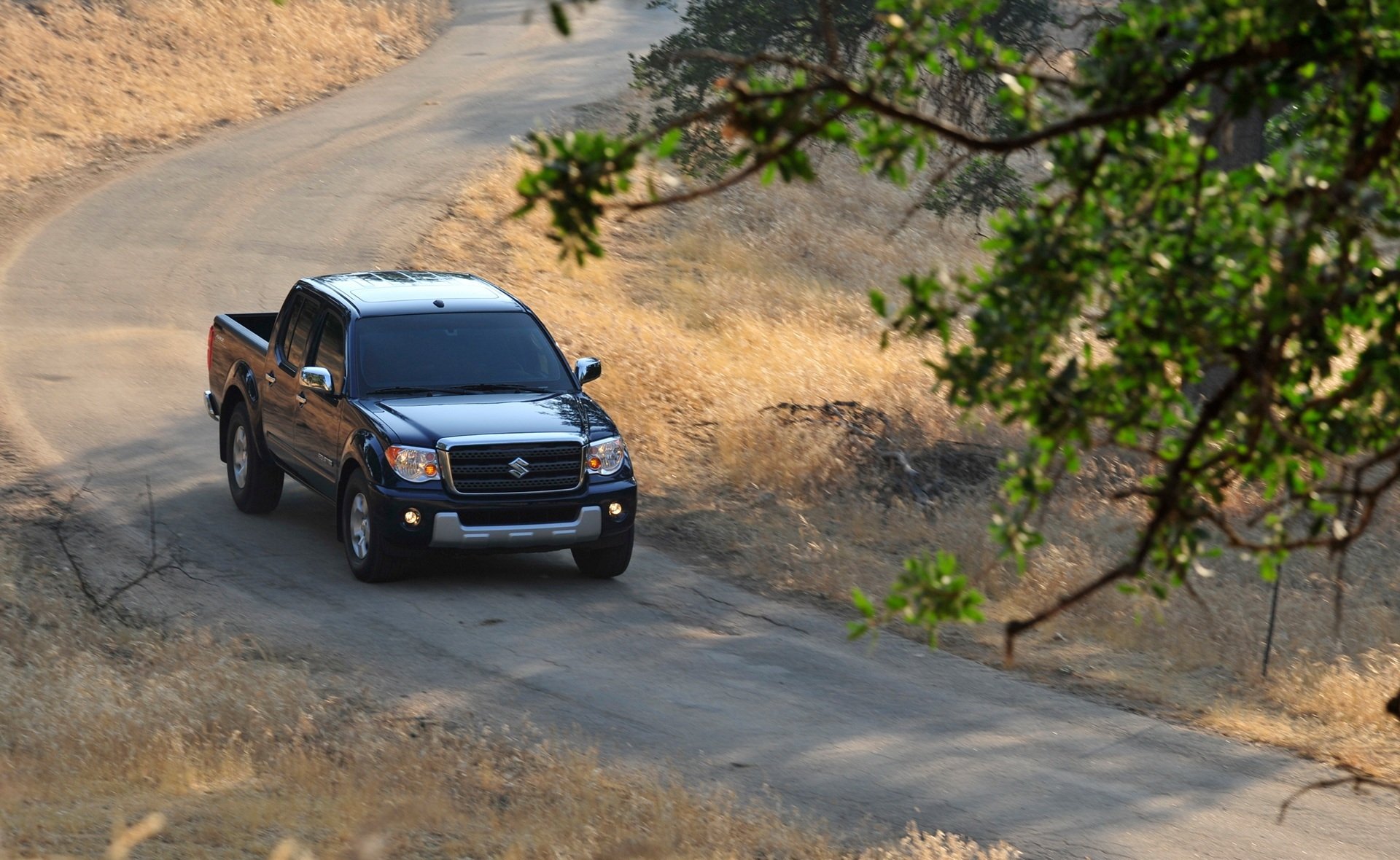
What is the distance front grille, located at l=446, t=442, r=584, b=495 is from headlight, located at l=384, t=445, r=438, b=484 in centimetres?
14

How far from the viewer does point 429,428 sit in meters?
11.3

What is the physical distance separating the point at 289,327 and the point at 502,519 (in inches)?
125

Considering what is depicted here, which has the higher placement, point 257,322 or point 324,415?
point 257,322

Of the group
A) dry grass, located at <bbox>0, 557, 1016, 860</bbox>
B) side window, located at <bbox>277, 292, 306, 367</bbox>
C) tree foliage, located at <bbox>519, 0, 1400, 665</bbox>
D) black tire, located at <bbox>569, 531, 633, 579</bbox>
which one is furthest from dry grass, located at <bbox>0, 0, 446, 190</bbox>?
tree foliage, located at <bbox>519, 0, 1400, 665</bbox>

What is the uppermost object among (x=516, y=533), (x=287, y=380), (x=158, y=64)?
(x=158, y=64)

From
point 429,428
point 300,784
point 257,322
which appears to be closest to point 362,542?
point 429,428

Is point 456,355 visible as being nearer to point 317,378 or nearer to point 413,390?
point 413,390

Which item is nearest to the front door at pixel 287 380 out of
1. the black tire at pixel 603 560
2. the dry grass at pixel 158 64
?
the black tire at pixel 603 560

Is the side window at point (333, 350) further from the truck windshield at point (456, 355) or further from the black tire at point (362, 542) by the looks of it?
the black tire at point (362, 542)

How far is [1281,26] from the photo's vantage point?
14.3 ft

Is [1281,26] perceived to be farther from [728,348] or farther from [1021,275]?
[728,348]

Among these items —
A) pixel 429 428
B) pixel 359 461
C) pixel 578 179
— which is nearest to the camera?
pixel 578 179

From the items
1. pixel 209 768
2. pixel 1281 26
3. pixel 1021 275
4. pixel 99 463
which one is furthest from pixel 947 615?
pixel 99 463

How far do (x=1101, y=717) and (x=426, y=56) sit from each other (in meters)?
34.0
